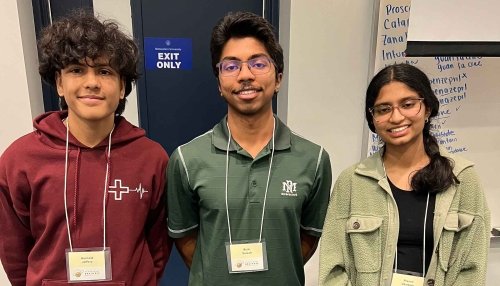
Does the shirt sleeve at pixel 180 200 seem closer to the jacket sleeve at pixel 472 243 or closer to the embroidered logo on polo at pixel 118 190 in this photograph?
the embroidered logo on polo at pixel 118 190

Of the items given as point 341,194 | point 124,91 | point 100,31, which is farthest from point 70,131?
point 341,194

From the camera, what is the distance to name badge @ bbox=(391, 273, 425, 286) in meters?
1.37

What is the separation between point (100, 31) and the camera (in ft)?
4.42

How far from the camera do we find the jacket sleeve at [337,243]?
1450 millimetres

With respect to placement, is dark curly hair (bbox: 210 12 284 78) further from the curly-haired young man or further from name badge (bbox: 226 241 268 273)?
name badge (bbox: 226 241 268 273)

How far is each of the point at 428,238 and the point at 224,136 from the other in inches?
31.5

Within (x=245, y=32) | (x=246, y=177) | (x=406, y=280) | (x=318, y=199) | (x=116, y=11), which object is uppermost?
(x=116, y=11)

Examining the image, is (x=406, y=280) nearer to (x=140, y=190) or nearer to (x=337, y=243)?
(x=337, y=243)

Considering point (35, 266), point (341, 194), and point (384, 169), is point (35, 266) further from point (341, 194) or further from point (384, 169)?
point (384, 169)

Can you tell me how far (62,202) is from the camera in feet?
4.26

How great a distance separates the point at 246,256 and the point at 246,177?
282mm

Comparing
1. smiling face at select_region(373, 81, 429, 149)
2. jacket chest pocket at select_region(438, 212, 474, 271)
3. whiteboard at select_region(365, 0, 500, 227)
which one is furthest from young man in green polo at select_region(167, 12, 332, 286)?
whiteboard at select_region(365, 0, 500, 227)

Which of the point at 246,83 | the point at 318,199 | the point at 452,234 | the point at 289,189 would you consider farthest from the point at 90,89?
the point at 452,234

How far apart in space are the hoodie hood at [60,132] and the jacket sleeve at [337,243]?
0.77 metres
